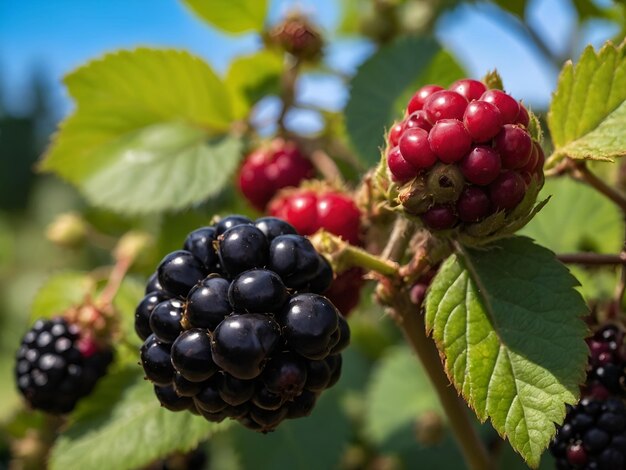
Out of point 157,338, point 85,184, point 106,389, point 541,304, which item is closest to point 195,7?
point 85,184

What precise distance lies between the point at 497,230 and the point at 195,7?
132cm

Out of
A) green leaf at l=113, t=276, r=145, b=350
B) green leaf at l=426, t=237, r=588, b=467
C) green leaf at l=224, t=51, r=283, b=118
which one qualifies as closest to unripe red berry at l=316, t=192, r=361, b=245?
green leaf at l=426, t=237, r=588, b=467

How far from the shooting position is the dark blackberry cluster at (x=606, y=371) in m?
1.21

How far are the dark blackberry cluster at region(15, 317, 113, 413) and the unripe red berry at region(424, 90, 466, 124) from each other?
0.98 m

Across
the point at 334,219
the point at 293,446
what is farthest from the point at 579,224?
the point at 293,446

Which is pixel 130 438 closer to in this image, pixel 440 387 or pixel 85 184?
pixel 440 387

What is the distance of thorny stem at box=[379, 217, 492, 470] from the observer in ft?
3.96

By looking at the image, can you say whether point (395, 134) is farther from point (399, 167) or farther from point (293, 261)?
point (293, 261)

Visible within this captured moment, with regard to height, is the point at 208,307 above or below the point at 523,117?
below

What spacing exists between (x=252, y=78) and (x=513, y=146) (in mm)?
1208

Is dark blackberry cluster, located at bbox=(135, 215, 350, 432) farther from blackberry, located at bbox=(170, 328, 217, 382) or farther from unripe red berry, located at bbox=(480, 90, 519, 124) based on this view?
unripe red berry, located at bbox=(480, 90, 519, 124)

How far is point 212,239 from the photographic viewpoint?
45.4 inches

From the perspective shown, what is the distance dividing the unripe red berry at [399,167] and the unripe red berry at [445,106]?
2.8 inches

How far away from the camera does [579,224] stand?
1.77 m
